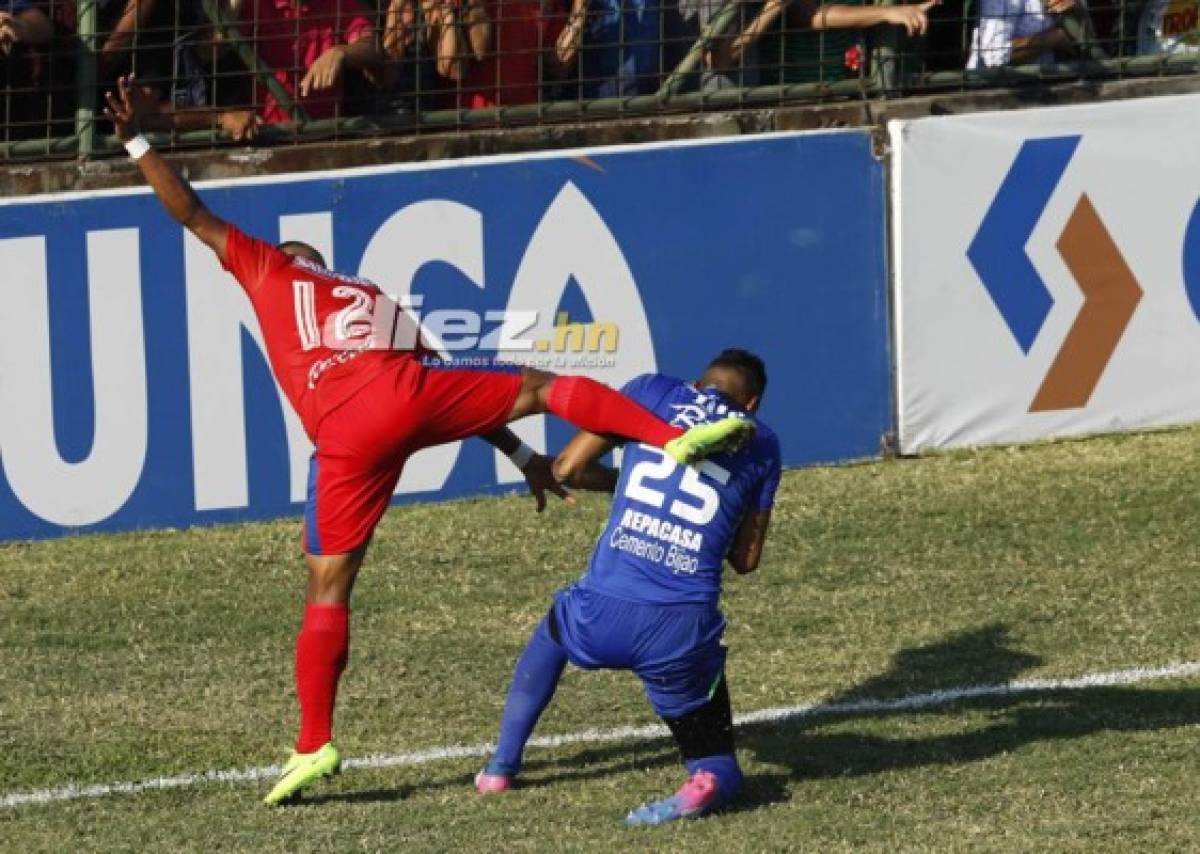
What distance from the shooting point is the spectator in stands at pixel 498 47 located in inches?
497

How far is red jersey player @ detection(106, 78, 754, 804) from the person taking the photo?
25.9 feet

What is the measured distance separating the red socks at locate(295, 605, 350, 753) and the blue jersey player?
2.41 ft

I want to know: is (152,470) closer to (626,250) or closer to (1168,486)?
(626,250)

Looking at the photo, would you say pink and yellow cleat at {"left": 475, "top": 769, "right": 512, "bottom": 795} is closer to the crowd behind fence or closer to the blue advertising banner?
the blue advertising banner

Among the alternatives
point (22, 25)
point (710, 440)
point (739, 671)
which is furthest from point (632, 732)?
point (22, 25)

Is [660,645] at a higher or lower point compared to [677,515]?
lower

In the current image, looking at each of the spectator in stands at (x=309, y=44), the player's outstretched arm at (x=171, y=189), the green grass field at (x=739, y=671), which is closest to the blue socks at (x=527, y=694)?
the green grass field at (x=739, y=671)

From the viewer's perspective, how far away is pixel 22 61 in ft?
41.2

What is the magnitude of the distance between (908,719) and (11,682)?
3723mm

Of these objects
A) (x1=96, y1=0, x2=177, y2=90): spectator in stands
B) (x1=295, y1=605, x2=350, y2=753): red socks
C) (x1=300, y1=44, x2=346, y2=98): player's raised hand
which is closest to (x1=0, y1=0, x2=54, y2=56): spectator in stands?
(x1=96, y1=0, x2=177, y2=90): spectator in stands

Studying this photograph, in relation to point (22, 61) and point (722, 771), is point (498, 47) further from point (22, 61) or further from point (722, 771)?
point (722, 771)

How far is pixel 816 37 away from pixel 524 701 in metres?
5.93

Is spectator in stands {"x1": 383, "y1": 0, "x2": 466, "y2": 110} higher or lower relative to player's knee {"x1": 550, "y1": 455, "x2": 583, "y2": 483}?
higher

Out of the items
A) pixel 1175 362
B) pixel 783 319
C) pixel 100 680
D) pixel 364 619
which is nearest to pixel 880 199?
pixel 783 319
